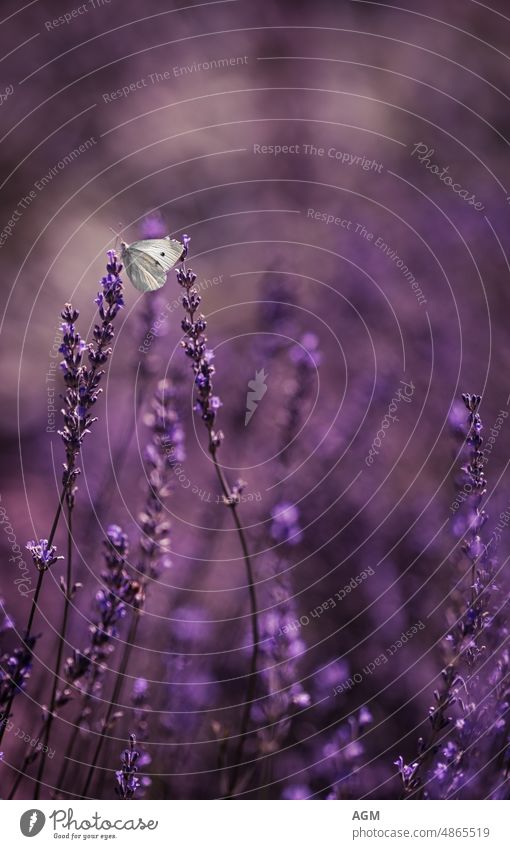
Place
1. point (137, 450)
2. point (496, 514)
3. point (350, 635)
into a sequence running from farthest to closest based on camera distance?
1. point (137, 450)
2. point (350, 635)
3. point (496, 514)

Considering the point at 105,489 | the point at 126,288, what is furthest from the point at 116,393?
the point at 105,489

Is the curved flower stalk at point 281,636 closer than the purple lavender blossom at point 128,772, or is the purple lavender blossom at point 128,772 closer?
the purple lavender blossom at point 128,772

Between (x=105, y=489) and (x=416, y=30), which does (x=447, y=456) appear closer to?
(x=105, y=489)

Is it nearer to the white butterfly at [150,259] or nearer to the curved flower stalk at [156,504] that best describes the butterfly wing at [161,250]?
the white butterfly at [150,259]

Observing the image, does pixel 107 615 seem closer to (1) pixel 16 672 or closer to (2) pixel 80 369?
(1) pixel 16 672

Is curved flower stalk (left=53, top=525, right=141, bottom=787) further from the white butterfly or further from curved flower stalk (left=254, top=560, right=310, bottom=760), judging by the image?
the white butterfly

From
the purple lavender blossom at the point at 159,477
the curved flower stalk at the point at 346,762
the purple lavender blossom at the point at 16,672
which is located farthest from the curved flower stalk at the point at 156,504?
the curved flower stalk at the point at 346,762

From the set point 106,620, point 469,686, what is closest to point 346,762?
point 469,686
